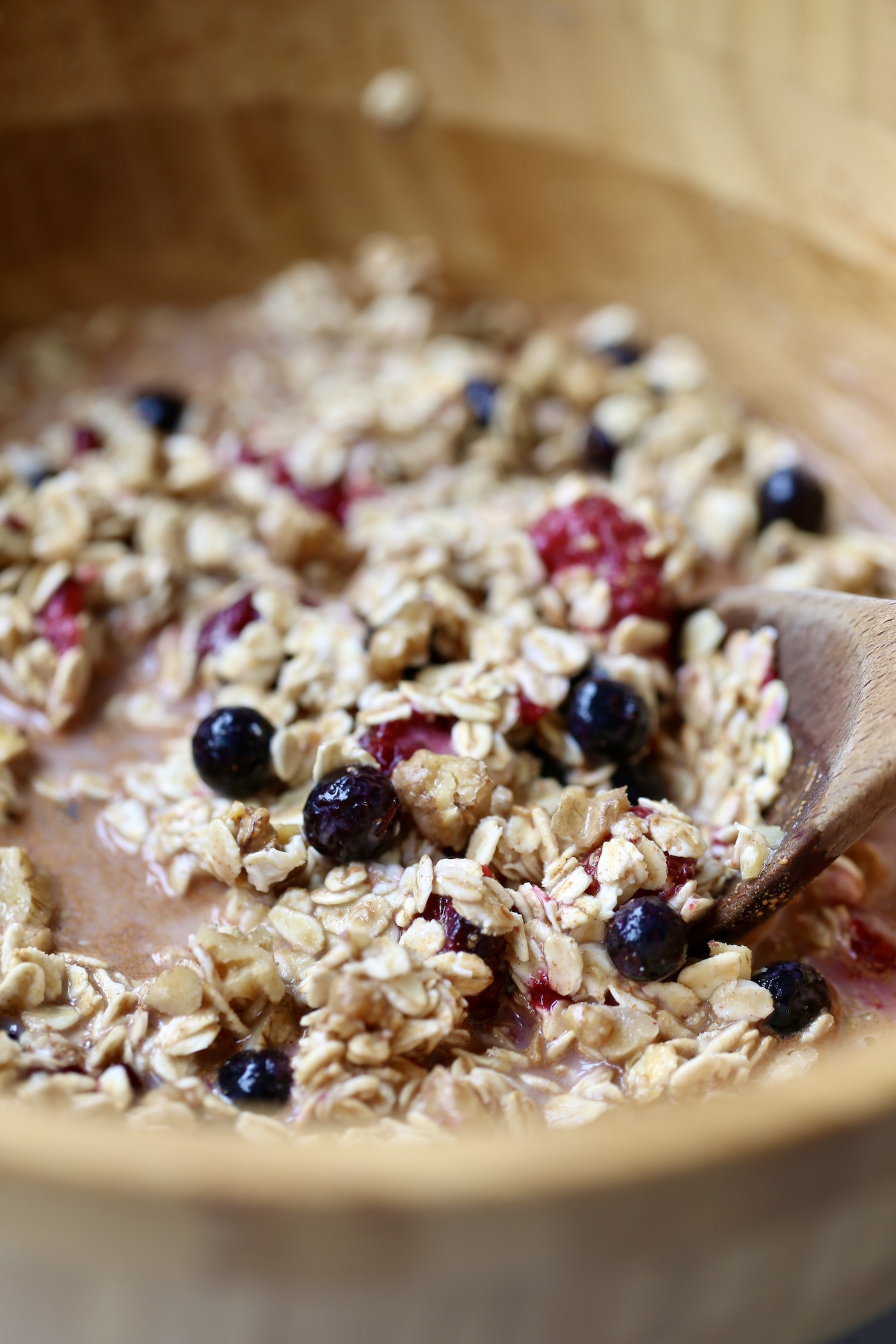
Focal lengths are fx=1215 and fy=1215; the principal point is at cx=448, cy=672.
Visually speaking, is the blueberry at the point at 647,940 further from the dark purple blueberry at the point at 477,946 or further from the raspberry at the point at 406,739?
the raspberry at the point at 406,739

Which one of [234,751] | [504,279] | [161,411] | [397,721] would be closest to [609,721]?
[397,721]

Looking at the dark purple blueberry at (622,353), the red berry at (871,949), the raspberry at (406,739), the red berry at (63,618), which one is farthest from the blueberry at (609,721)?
the dark purple blueberry at (622,353)

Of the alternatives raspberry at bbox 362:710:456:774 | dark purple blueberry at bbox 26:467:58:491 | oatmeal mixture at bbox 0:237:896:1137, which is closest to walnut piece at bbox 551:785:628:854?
oatmeal mixture at bbox 0:237:896:1137

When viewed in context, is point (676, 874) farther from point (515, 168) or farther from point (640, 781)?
point (515, 168)

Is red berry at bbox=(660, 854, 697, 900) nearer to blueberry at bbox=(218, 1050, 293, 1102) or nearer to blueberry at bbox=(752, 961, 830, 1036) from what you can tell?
blueberry at bbox=(752, 961, 830, 1036)

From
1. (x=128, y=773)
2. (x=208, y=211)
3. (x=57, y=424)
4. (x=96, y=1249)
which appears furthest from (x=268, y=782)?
(x=208, y=211)
